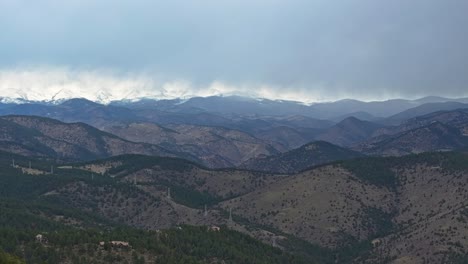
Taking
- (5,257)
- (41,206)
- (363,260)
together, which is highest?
(5,257)

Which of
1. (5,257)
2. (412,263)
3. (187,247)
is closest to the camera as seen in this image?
(5,257)

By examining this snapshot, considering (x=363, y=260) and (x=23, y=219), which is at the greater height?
(x=23, y=219)

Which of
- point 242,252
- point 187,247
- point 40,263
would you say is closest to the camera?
point 40,263

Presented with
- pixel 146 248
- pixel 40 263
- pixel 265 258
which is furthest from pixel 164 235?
pixel 40 263

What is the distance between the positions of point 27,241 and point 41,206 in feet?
264

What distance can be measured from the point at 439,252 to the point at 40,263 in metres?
127

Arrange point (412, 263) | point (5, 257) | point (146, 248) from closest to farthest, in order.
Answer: point (5, 257) < point (146, 248) < point (412, 263)

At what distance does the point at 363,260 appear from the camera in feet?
652

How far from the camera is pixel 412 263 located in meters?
186

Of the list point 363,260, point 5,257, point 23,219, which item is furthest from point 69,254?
point 363,260

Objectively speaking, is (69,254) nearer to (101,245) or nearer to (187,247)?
(101,245)

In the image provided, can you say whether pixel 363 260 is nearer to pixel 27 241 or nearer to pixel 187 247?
pixel 187 247

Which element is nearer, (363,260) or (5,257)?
(5,257)

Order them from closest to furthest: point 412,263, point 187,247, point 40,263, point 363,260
A: point 40,263 → point 187,247 → point 412,263 → point 363,260
